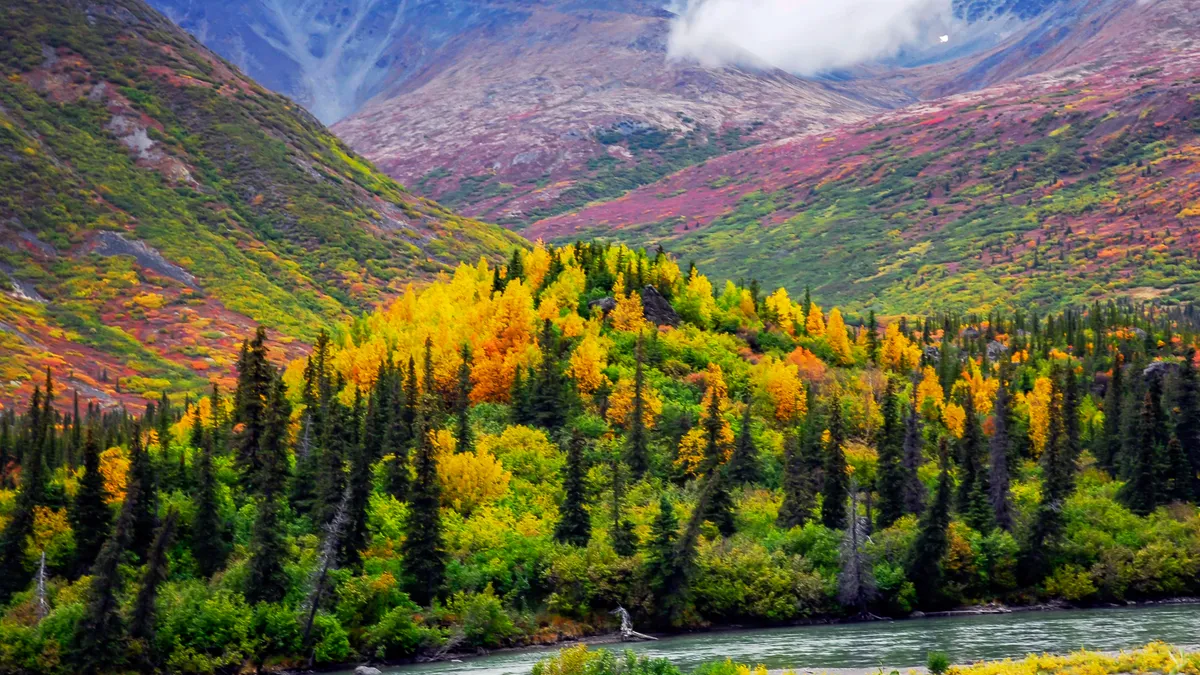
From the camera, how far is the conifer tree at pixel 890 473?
113 meters

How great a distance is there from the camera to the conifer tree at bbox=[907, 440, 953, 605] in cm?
10294

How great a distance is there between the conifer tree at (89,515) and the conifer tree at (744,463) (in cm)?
4610

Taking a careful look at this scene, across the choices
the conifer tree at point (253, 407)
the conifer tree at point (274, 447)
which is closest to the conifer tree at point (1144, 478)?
the conifer tree at point (274, 447)

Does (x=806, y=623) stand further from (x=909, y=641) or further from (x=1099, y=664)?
(x=1099, y=664)

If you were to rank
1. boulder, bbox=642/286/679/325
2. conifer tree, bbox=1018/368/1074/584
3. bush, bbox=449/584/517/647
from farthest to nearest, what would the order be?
boulder, bbox=642/286/679/325 < conifer tree, bbox=1018/368/1074/584 < bush, bbox=449/584/517/647

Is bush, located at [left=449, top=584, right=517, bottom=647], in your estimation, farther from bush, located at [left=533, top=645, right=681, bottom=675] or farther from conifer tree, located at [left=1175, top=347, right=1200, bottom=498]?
conifer tree, located at [left=1175, top=347, right=1200, bottom=498]

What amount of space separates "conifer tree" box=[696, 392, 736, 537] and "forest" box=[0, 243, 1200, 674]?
23 cm

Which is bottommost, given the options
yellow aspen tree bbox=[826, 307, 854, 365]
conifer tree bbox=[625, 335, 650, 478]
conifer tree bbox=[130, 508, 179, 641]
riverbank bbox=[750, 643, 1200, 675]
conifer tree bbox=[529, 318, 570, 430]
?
riverbank bbox=[750, 643, 1200, 675]

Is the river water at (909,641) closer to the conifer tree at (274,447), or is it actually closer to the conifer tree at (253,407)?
the conifer tree at (274,447)

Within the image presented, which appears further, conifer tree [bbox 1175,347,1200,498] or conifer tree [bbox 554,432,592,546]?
conifer tree [bbox 1175,347,1200,498]

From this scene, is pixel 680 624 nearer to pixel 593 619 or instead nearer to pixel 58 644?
pixel 593 619

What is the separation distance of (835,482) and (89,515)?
52.6m

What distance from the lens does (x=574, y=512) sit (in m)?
108

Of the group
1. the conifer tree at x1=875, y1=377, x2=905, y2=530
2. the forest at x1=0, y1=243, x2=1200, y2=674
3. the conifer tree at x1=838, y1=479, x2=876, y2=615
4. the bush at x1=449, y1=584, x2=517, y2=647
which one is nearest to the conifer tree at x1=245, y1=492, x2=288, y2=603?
the forest at x1=0, y1=243, x2=1200, y2=674
